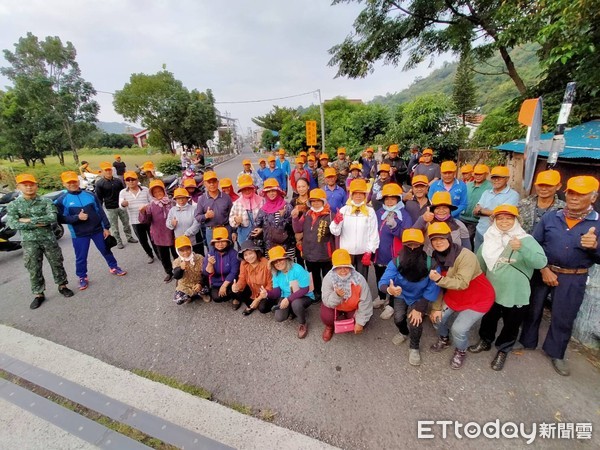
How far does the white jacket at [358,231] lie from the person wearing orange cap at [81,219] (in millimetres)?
4197

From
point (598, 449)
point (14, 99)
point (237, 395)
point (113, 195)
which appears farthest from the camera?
point (14, 99)

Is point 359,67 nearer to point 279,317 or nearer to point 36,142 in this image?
point 279,317

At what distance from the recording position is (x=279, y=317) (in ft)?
11.7

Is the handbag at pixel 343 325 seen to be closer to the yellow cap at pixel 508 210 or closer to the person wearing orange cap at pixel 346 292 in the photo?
the person wearing orange cap at pixel 346 292

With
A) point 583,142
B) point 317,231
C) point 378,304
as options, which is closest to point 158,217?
point 317,231

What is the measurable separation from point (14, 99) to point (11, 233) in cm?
2123

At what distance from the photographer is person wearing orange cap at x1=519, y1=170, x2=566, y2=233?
2705 mm

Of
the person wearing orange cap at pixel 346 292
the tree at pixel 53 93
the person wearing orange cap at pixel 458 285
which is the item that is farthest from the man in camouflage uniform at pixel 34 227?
the tree at pixel 53 93

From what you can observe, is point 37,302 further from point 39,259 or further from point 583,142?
point 583,142

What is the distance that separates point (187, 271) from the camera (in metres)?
3.98

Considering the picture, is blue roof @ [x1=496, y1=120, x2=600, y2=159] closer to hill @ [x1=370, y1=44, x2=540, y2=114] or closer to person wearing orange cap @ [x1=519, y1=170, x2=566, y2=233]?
person wearing orange cap @ [x1=519, y1=170, x2=566, y2=233]

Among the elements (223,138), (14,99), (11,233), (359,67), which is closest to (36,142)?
(14,99)

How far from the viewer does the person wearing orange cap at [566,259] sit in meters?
2.33

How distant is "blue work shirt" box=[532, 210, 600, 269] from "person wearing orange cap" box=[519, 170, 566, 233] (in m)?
0.32
